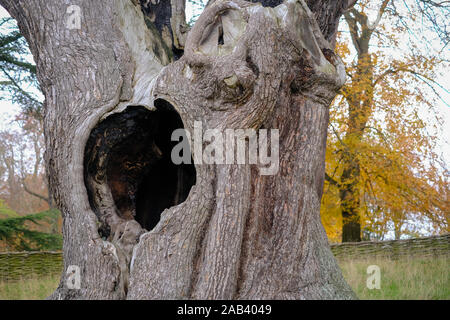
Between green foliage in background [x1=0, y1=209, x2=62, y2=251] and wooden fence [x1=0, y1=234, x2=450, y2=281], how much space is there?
0.93 meters

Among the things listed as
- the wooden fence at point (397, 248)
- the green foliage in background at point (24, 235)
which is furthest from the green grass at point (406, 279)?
the green foliage in background at point (24, 235)

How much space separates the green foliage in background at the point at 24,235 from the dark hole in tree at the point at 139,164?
5357mm

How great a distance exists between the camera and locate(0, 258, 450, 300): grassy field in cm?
544

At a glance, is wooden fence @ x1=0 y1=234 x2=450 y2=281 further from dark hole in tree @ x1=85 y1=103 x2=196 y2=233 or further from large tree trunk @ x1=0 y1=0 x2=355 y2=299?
large tree trunk @ x1=0 y1=0 x2=355 y2=299

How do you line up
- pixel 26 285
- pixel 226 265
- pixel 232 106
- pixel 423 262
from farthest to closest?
pixel 423 262
pixel 26 285
pixel 232 106
pixel 226 265

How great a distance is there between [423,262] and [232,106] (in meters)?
6.01

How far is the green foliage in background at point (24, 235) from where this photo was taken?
8.67 m

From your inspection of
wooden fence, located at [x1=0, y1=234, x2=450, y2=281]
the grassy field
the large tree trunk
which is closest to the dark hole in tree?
the large tree trunk

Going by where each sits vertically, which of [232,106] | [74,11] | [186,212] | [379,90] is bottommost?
[186,212]

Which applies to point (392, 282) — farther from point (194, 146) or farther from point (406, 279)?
point (194, 146)

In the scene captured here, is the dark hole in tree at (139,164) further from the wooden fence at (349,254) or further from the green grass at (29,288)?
the wooden fence at (349,254)

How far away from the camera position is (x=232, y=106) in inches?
142

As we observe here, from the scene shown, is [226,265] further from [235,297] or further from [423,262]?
[423,262]

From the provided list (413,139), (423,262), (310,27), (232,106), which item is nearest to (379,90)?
(413,139)
